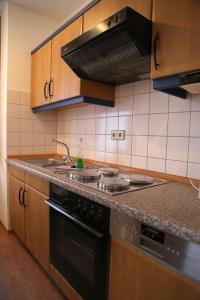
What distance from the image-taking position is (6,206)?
2.21m

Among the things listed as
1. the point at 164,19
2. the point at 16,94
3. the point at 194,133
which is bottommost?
the point at 194,133

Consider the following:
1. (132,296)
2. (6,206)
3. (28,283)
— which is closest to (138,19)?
(132,296)

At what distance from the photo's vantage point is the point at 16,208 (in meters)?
1.99

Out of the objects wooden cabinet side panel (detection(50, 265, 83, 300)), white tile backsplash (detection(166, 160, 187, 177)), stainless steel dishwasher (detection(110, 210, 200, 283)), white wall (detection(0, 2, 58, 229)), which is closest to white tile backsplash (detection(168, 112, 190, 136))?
white tile backsplash (detection(166, 160, 187, 177))

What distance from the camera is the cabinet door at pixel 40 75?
195cm

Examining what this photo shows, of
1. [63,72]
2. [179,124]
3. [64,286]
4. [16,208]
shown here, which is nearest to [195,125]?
[179,124]

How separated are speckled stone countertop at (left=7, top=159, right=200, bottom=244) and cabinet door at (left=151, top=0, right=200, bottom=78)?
57cm

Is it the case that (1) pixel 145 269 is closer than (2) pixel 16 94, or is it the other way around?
(1) pixel 145 269

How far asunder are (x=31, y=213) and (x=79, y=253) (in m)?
0.71

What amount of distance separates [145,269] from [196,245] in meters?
0.27

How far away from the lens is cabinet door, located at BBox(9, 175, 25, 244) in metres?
1.87

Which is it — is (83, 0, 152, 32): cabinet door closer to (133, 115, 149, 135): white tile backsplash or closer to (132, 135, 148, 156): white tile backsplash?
(133, 115, 149, 135): white tile backsplash

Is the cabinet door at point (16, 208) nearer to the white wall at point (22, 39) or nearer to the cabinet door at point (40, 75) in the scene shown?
the cabinet door at point (40, 75)

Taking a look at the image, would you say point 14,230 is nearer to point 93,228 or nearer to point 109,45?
point 93,228
